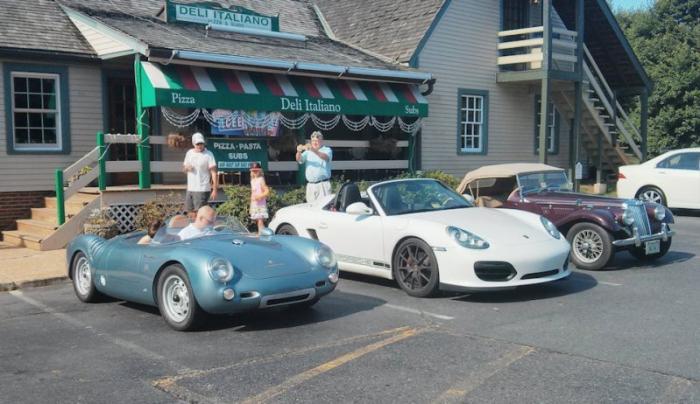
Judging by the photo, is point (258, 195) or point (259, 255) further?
point (258, 195)

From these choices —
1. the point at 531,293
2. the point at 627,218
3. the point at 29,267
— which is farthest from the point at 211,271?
the point at 627,218

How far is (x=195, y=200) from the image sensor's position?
11.4m

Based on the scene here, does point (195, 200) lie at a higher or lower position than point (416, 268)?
higher

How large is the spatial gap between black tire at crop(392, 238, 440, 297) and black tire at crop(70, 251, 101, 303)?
10.7 feet

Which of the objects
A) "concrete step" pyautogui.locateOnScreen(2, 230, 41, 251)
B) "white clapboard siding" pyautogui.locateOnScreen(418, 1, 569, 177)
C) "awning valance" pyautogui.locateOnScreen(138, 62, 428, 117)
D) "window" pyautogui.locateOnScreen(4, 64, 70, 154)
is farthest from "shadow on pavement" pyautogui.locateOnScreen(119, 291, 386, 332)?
"white clapboard siding" pyautogui.locateOnScreen(418, 1, 569, 177)

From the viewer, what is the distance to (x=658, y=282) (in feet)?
27.8

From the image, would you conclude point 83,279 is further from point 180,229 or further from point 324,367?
point 324,367

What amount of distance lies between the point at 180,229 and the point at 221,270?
1.09 m

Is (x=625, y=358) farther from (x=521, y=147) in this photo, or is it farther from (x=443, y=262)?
(x=521, y=147)

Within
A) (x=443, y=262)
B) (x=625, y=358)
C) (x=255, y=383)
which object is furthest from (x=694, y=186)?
(x=255, y=383)

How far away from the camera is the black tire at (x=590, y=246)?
30.1 ft

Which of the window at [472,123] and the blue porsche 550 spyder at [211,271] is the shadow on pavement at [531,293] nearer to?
the blue porsche 550 spyder at [211,271]

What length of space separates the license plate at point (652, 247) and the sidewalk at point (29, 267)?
297 inches

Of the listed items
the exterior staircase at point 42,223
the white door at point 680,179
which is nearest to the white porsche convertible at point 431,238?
the exterior staircase at point 42,223
